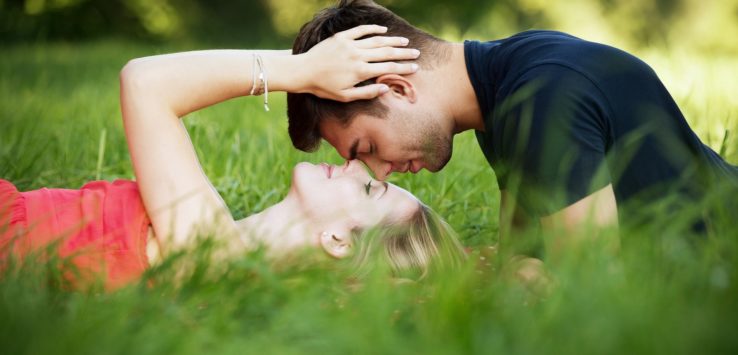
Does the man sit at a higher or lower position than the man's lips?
higher

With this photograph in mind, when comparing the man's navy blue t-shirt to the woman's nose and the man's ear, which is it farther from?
the woman's nose

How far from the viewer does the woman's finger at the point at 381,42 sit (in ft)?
9.41

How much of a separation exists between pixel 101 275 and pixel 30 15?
45.8 feet

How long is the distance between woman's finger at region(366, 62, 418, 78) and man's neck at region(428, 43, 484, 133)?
91 millimetres

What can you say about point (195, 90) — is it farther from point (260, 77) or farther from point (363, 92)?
point (363, 92)

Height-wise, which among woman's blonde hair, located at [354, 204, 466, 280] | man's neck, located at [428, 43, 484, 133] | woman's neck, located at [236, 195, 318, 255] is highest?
man's neck, located at [428, 43, 484, 133]

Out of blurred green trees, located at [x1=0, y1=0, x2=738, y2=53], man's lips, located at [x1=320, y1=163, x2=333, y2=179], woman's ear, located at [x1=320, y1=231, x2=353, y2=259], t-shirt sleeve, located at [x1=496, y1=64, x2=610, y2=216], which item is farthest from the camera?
blurred green trees, located at [x1=0, y1=0, x2=738, y2=53]

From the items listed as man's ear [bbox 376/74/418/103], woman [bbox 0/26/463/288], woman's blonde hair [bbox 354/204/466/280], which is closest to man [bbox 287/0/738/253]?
man's ear [bbox 376/74/418/103]

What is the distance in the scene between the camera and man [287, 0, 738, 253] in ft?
7.91

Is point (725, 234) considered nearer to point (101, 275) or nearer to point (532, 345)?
point (532, 345)

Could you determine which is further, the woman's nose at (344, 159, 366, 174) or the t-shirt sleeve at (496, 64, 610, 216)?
the woman's nose at (344, 159, 366, 174)

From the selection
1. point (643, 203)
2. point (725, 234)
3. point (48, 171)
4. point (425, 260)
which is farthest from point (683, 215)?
point (48, 171)

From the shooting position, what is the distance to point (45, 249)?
2.06m

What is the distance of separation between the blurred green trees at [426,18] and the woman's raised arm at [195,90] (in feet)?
41.0
